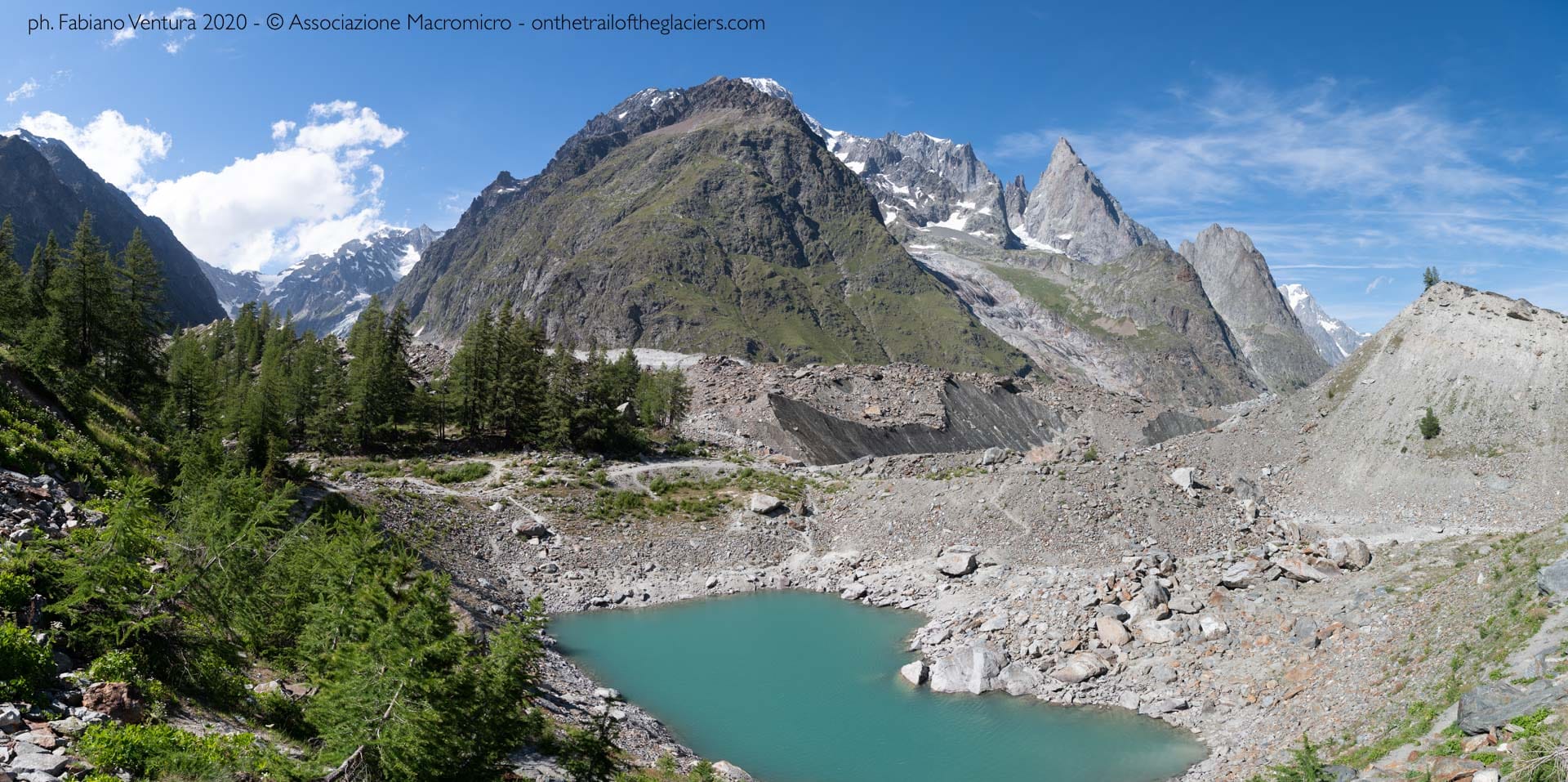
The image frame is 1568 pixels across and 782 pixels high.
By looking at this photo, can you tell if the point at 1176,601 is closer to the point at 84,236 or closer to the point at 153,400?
the point at 153,400

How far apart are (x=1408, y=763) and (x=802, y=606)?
31.9m

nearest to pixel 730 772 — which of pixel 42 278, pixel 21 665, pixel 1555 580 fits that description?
pixel 21 665

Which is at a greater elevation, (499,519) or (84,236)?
(84,236)

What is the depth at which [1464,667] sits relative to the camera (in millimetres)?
21281

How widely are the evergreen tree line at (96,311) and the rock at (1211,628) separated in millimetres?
57324

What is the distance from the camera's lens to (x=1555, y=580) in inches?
863

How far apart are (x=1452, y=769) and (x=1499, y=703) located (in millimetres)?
2543

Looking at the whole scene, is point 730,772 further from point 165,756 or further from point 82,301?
point 82,301

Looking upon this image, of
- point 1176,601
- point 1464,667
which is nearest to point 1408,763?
point 1464,667

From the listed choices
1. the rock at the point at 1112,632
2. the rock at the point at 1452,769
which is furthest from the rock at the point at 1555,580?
the rock at the point at 1112,632

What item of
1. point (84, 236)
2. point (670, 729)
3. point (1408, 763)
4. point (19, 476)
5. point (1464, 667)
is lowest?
point (670, 729)

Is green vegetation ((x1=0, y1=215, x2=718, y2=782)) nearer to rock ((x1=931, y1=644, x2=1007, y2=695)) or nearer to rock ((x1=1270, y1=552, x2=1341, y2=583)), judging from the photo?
rock ((x1=931, y1=644, x2=1007, y2=695))

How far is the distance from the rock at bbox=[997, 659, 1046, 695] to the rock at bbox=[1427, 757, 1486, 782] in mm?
15525

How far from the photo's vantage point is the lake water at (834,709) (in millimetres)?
26844
